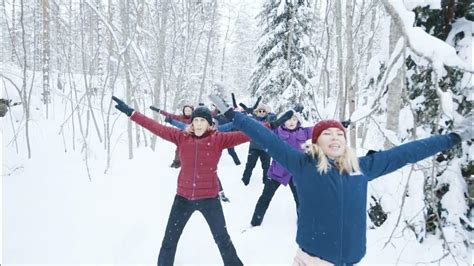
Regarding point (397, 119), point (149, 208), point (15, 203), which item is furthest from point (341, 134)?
point (15, 203)

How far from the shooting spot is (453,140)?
9.03 feet

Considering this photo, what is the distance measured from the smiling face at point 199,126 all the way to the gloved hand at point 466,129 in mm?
2555

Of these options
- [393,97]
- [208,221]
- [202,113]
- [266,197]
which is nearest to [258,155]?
[266,197]

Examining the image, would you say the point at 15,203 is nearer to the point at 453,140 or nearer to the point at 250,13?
the point at 453,140

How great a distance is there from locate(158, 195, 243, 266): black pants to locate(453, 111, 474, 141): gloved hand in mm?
2514

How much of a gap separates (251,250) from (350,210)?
9.39 ft

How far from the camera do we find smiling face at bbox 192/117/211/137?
13.6 ft

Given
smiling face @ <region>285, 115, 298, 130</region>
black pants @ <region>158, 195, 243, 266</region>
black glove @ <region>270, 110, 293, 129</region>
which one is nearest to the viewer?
black glove @ <region>270, 110, 293, 129</region>

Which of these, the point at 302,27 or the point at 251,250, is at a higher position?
the point at 302,27

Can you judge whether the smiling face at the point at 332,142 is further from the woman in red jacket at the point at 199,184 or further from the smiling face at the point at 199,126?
the smiling face at the point at 199,126

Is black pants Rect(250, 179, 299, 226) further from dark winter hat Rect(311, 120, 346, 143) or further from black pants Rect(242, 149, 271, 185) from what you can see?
dark winter hat Rect(311, 120, 346, 143)

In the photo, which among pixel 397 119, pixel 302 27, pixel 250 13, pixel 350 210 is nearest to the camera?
pixel 350 210

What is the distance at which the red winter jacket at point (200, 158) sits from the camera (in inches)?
157

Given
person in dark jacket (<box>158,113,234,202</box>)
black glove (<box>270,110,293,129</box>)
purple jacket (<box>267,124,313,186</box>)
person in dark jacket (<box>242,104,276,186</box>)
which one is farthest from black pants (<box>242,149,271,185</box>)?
black glove (<box>270,110,293,129</box>)
